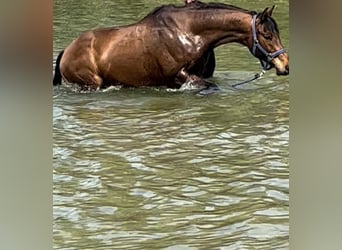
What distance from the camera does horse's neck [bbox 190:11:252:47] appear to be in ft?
4.58

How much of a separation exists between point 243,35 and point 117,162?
1.58 ft

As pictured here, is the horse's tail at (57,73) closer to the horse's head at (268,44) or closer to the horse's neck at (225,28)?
the horse's neck at (225,28)

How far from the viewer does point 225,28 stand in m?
1.40

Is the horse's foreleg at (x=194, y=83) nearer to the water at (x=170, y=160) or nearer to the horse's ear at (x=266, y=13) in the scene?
the water at (x=170, y=160)

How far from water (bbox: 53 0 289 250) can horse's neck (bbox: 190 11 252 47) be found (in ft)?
0.10

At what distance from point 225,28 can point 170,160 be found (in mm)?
387

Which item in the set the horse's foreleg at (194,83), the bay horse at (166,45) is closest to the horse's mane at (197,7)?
the bay horse at (166,45)

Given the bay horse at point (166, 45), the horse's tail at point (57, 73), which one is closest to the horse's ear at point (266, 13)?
the bay horse at point (166, 45)

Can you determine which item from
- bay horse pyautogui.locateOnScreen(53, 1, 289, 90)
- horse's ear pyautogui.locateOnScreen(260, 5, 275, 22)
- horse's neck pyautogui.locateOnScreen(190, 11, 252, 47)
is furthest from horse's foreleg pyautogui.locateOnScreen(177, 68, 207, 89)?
horse's ear pyautogui.locateOnScreen(260, 5, 275, 22)

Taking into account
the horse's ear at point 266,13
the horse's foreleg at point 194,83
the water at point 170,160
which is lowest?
the water at point 170,160

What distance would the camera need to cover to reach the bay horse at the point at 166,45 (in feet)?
4.58

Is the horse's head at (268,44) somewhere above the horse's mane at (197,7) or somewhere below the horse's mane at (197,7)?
below

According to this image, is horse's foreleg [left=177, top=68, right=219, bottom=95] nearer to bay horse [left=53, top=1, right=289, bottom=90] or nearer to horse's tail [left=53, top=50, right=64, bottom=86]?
bay horse [left=53, top=1, right=289, bottom=90]

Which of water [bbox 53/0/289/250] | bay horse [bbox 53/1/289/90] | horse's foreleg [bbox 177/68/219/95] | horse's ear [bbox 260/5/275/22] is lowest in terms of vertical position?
water [bbox 53/0/289/250]
